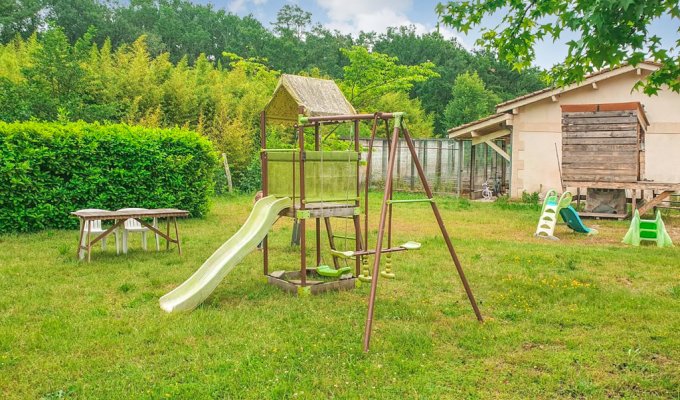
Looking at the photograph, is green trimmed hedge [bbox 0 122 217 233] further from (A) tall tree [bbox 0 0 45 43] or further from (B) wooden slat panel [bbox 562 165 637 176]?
(A) tall tree [bbox 0 0 45 43]

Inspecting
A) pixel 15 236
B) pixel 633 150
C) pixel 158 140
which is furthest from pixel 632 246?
pixel 15 236

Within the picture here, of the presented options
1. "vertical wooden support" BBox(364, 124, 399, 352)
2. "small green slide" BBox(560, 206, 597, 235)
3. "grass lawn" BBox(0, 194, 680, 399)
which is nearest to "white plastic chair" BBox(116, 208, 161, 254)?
"grass lawn" BBox(0, 194, 680, 399)

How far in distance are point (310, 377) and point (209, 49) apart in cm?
4686

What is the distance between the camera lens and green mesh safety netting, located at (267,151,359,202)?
6.91m

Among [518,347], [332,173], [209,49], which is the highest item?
[209,49]

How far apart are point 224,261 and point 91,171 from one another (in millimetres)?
6286

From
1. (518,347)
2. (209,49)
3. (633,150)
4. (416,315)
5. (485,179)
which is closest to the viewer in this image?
(518,347)

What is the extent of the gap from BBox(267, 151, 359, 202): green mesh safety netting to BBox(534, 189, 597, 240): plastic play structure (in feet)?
19.5

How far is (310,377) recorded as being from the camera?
167 inches

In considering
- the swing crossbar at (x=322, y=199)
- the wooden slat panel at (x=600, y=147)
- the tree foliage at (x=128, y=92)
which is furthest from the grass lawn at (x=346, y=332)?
the tree foliage at (x=128, y=92)

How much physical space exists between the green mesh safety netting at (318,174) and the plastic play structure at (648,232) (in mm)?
6373

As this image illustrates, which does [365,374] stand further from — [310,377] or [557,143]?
[557,143]

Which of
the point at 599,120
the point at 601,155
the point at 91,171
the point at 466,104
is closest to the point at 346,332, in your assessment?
the point at 91,171

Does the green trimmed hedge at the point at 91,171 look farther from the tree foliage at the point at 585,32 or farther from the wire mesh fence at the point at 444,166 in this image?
the wire mesh fence at the point at 444,166
